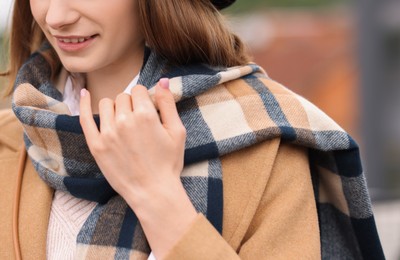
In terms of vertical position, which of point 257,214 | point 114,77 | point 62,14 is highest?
point 62,14

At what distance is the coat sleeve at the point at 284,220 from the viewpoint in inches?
81.0

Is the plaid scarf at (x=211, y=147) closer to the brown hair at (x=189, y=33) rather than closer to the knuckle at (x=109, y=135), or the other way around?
the brown hair at (x=189, y=33)

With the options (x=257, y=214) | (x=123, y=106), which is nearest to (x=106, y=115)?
(x=123, y=106)

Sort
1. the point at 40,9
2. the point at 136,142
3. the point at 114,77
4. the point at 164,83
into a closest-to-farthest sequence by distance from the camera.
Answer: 1. the point at 136,142
2. the point at 164,83
3. the point at 40,9
4. the point at 114,77

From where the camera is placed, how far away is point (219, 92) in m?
2.23

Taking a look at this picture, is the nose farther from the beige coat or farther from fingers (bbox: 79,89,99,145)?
the beige coat

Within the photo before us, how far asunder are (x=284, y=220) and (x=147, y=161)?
34 cm

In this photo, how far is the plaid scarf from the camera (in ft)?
6.93

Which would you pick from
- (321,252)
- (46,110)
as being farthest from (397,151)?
(46,110)

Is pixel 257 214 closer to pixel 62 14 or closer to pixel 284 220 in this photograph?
pixel 284 220

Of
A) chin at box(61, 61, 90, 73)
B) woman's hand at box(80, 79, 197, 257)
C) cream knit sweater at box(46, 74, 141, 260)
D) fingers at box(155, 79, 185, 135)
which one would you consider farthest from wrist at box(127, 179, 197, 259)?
chin at box(61, 61, 90, 73)

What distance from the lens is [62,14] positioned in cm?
210

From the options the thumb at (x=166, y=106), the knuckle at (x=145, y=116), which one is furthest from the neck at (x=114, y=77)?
the knuckle at (x=145, y=116)

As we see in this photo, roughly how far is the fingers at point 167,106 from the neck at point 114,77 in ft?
0.88
